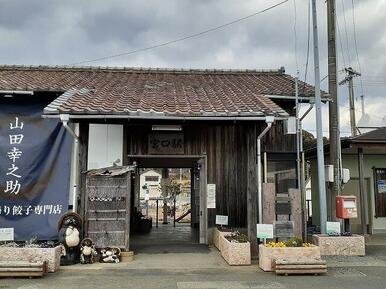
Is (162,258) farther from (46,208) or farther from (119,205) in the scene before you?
(46,208)

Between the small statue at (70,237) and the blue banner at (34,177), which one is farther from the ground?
A: the blue banner at (34,177)

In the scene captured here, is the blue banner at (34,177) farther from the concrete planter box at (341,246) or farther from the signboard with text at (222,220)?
the concrete planter box at (341,246)

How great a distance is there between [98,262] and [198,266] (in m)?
2.31

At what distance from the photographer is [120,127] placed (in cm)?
1160

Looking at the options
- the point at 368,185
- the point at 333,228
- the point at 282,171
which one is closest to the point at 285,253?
the point at 333,228

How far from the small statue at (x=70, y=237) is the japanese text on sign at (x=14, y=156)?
6.76ft

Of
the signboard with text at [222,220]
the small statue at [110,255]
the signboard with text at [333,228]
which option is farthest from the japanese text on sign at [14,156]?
the signboard with text at [333,228]

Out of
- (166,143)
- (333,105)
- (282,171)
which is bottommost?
(282,171)

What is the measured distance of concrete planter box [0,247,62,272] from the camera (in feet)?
28.5

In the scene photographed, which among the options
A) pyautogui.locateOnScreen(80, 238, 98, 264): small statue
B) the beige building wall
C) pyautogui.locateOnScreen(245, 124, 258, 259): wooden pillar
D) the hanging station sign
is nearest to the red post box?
pyautogui.locateOnScreen(245, 124, 258, 259): wooden pillar

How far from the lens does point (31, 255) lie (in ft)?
28.6

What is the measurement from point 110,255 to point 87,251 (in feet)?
1.74

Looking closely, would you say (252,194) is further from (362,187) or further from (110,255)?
(362,187)

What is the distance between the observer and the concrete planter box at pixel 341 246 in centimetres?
1038
